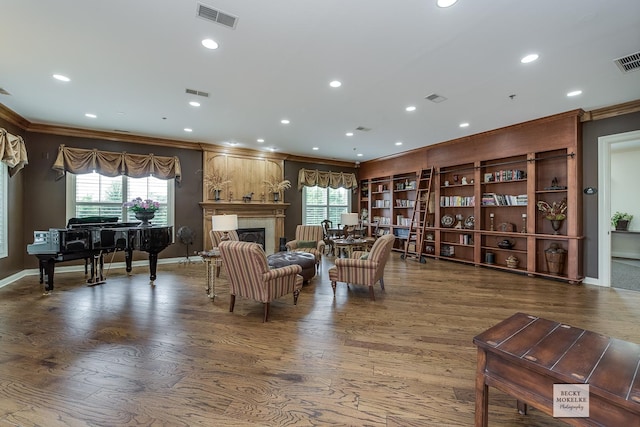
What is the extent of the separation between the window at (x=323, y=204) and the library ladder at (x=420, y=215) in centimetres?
256

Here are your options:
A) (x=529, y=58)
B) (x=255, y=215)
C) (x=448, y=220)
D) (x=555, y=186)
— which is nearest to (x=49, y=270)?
(x=255, y=215)

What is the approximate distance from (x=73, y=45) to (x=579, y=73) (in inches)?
222

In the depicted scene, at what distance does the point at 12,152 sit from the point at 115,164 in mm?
1598

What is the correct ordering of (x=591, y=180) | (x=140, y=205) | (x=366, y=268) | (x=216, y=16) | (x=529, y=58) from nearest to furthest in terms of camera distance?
(x=216, y=16) → (x=529, y=58) → (x=366, y=268) → (x=591, y=180) → (x=140, y=205)

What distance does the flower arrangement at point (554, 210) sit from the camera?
504 centimetres

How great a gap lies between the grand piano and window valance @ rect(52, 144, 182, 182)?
1.42 metres

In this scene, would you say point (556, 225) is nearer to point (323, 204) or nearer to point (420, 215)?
point (420, 215)

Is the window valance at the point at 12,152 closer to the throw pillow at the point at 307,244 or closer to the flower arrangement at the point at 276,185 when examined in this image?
the flower arrangement at the point at 276,185

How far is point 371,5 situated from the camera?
2.29m

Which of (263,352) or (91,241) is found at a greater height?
(91,241)

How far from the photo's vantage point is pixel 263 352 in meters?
2.56

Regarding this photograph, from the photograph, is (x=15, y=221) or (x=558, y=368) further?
(x=15, y=221)

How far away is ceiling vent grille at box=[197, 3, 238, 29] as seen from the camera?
2346 mm

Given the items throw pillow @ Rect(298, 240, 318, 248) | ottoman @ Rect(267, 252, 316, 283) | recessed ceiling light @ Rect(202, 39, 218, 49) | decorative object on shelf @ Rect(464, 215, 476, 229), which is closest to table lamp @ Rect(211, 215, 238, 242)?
ottoman @ Rect(267, 252, 316, 283)
